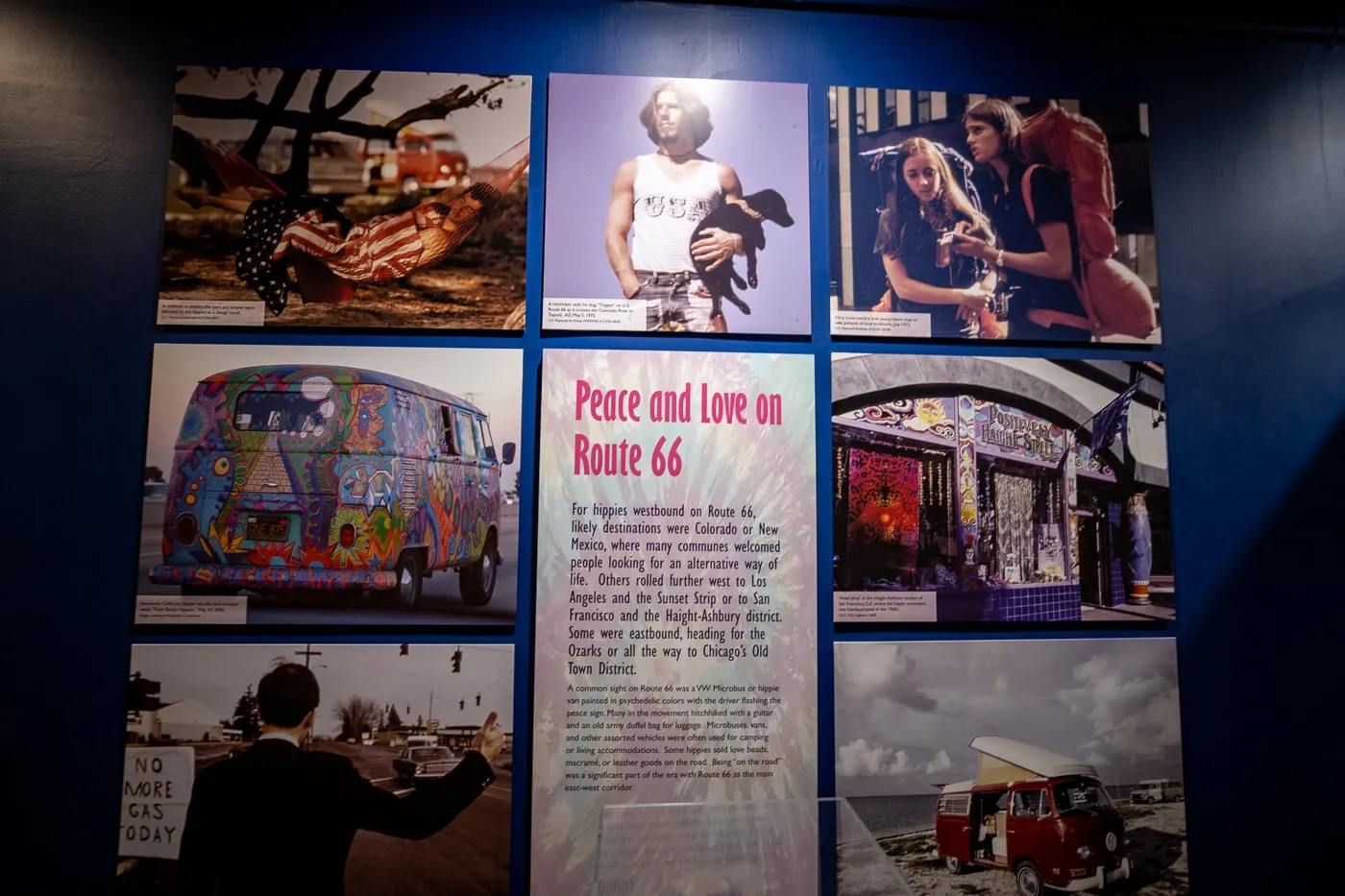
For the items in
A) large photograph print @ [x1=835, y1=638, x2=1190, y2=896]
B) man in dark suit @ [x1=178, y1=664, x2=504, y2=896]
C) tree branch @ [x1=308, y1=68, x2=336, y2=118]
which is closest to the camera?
man in dark suit @ [x1=178, y1=664, x2=504, y2=896]

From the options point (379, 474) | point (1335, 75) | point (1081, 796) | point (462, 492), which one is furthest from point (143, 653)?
point (1335, 75)

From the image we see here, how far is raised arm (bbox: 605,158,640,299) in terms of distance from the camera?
1.84 meters

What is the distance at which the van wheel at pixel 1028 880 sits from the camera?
5.73 feet

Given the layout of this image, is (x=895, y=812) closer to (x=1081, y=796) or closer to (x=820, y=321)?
(x=1081, y=796)

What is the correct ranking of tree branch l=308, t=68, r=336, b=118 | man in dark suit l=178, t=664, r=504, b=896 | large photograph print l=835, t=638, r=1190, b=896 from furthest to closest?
tree branch l=308, t=68, r=336, b=118 < large photograph print l=835, t=638, r=1190, b=896 < man in dark suit l=178, t=664, r=504, b=896

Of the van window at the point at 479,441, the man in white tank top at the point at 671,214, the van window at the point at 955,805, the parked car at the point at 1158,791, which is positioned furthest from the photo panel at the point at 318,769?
the parked car at the point at 1158,791

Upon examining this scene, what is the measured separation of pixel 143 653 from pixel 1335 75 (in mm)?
3307

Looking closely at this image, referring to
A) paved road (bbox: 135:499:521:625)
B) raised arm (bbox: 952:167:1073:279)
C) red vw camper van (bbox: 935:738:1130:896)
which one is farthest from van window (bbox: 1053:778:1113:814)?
paved road (bbox: 135:499:521:625)

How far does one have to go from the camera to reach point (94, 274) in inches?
71.0

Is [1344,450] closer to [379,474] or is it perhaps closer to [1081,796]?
[1081,796]

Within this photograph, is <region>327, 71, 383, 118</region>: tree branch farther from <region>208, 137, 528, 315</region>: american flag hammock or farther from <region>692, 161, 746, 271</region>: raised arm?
<region>692, 161, 746, 271</region>: raised arm

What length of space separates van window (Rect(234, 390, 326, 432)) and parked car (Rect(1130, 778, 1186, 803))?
208 cm

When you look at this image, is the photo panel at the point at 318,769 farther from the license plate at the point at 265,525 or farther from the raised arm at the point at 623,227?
the raised arm at the point at 623,227

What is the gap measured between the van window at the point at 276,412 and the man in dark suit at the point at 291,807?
21.1 inches
